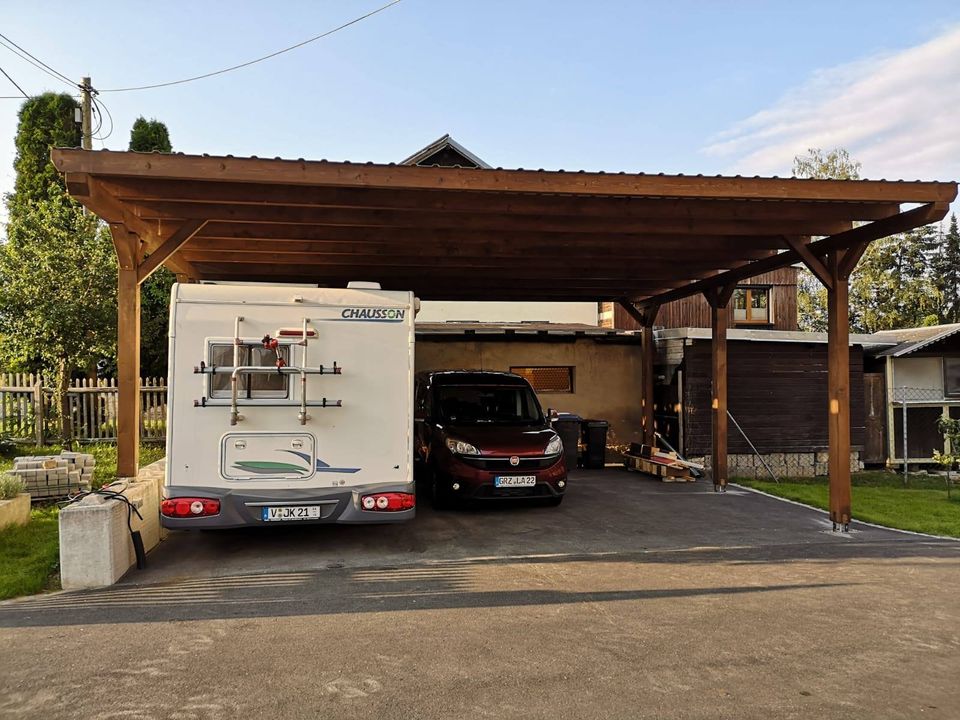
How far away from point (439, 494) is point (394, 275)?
14.5ft

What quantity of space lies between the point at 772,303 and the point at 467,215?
18.8 metres

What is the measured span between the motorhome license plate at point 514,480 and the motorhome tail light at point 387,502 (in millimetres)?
2268

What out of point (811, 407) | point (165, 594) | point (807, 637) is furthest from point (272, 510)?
point (811, 407)

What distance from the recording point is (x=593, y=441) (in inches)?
541

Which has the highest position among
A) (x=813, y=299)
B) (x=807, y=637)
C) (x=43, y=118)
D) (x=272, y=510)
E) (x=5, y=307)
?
(x=43, y=118)

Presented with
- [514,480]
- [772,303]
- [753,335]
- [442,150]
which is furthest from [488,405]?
[772,303]

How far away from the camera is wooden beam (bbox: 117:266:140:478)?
23.2ft

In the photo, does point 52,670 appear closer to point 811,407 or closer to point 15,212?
point 811,407

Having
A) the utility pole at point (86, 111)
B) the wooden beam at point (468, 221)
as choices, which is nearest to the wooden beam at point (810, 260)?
the wooden beam at point (468, 221)

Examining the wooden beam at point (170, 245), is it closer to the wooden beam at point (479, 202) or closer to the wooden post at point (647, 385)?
the wooden beam at point (479, 202)

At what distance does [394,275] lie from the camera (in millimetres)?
11891

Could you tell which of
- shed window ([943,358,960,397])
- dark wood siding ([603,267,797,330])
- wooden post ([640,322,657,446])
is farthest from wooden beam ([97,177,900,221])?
dark wood siding ([603,267,797,330])

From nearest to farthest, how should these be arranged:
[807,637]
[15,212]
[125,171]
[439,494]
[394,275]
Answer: [807,637] → [125,171] → [439,494] → [394,275] → [15,212]

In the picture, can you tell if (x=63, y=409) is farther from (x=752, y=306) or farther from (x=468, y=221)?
(x=752, y=306)
